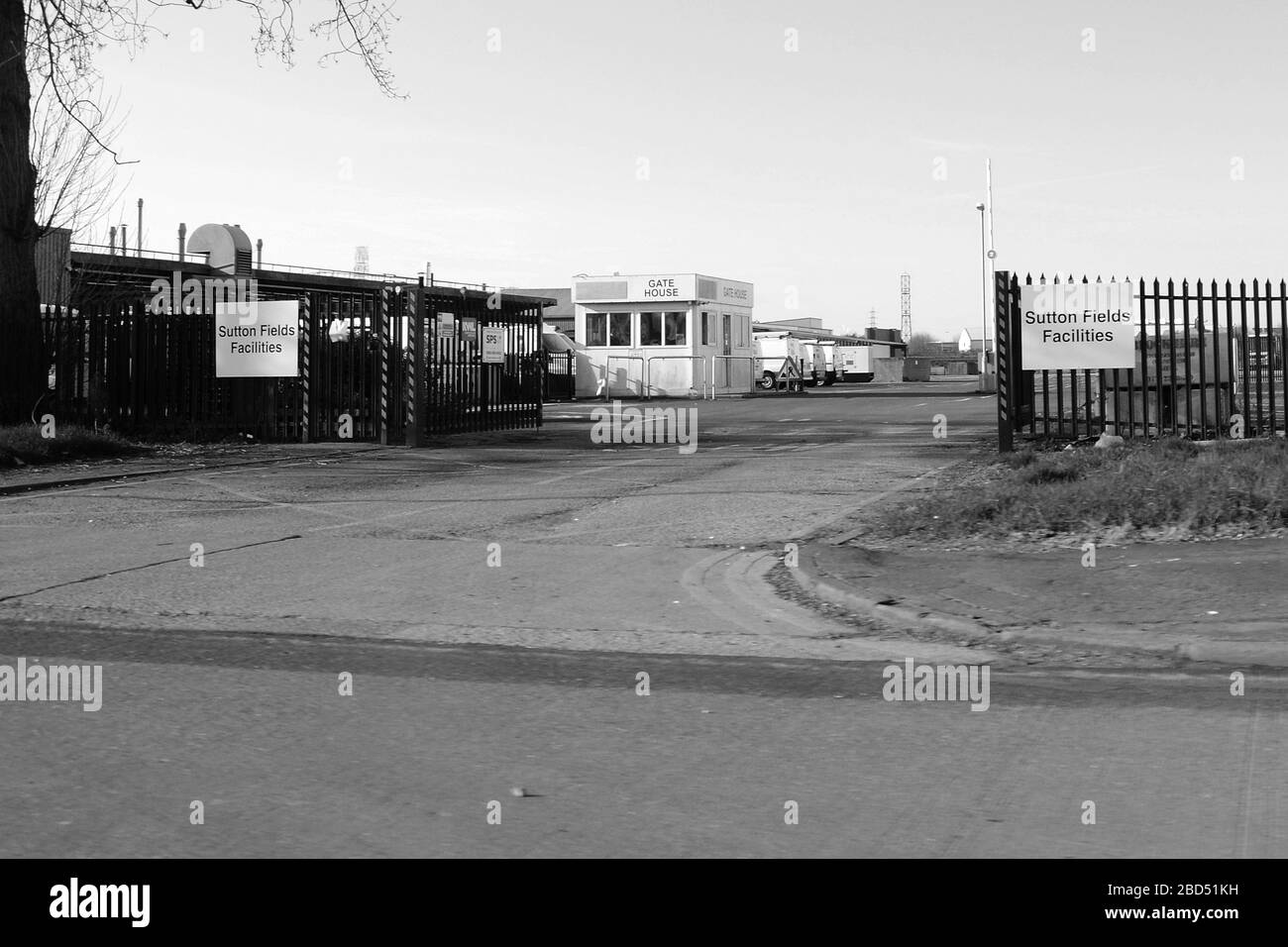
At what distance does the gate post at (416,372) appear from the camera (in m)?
22.3

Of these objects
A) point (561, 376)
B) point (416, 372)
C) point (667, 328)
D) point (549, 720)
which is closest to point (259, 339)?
point (416, 372)

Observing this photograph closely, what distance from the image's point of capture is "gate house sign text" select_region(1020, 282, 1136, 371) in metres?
17.9

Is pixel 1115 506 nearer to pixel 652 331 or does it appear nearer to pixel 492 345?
pixel 492 345

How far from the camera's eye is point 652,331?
156ft

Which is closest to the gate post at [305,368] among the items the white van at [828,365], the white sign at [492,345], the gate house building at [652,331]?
the white sign at [492,345]

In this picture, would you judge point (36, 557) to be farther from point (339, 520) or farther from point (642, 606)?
point (642, 606)

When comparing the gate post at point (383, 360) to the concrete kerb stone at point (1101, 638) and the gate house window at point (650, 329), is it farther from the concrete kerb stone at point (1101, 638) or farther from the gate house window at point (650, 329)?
the gate house window at point (650, 329)

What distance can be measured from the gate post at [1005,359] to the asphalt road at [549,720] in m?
6.62

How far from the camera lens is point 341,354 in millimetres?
22594

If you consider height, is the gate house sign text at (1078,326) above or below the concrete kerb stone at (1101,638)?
above

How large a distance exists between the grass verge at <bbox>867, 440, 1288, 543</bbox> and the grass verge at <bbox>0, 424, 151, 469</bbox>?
40.0 feet

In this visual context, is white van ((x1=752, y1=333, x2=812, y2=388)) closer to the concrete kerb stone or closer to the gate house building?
the gate house building

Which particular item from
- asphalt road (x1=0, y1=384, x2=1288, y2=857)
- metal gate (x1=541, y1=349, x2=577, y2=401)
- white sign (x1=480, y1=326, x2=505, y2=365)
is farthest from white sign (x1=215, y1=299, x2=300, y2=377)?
metal gate (x1=541, y1=349, x2=577, y2=401)

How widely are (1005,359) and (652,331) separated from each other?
29711mm
